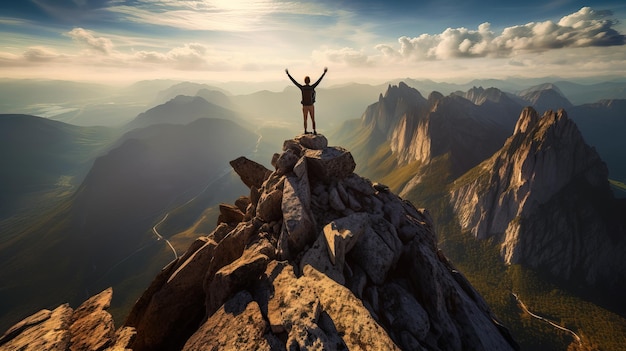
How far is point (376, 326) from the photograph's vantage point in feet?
47.0

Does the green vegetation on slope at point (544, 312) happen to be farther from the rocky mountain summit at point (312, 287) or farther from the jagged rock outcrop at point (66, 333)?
the jagged rock outcrop at point (66, 333)

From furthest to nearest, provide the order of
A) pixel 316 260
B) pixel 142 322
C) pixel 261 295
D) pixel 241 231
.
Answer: pixel 241 231, pixel 142 322, pixel 316 260, pixel 261 295

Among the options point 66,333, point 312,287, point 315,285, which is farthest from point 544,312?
point 66,333

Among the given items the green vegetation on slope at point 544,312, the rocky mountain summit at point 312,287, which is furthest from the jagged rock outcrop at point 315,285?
the green vegetation on slope at point 544,312

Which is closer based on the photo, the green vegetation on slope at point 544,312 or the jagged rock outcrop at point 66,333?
the jagged rock outcrop at point 66,333

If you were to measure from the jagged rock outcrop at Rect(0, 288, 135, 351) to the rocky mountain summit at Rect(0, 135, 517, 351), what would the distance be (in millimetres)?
156

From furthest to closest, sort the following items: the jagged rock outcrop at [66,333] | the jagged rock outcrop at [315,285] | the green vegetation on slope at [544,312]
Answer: the green vegetation on slope at [544,312]
the jagged rock outcrop at [66,333]
the jagged rock outcrop at [315,285]

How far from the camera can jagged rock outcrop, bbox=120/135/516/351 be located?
46.2 ft

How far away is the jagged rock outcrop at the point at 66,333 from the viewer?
14.2m

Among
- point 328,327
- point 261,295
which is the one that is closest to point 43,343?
point 261,295

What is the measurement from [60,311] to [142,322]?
5.32 meters

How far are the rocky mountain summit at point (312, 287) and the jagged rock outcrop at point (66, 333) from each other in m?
0.16

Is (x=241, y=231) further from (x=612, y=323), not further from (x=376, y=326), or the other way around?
(x=612, y=323)

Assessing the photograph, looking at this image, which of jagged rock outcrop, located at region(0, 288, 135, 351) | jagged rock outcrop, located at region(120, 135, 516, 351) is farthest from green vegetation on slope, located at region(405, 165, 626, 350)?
jagged rock outcrop, located at region(0, 288, 135, 351)
